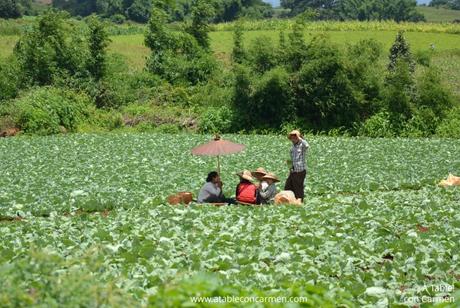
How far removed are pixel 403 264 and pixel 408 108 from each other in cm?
2910

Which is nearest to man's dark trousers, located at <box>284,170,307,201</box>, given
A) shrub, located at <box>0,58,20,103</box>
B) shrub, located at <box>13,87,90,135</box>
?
shrub, located at <box>13,87,90,135</box>

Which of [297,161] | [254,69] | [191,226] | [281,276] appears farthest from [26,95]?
[281,276]

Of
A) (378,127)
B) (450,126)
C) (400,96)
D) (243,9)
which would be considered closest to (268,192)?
(378,127)

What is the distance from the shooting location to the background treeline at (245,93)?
37.1 meters

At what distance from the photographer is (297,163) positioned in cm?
1598

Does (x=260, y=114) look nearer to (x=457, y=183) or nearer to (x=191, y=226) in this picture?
(x=457, y=183)

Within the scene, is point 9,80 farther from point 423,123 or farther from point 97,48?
point 423,123

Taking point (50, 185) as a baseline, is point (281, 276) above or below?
above

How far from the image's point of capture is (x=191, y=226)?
39.4ft

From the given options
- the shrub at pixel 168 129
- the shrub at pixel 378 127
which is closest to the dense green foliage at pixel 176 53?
the shrub at pixel 168 129

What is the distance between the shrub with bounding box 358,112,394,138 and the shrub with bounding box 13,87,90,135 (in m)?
17.2

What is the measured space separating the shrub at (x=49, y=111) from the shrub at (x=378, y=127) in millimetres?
17186

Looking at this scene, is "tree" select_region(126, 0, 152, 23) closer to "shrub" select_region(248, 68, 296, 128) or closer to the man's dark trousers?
Answer: "shrub" select_region(248, 68, 296, 128)

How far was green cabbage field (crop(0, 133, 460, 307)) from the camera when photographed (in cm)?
636
